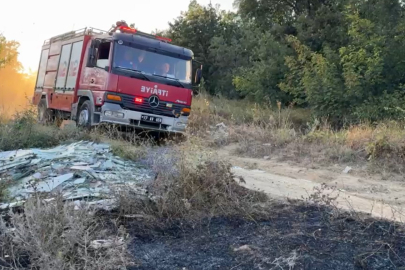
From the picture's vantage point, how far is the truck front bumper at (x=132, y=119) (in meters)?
10.7

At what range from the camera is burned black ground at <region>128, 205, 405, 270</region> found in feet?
11.1

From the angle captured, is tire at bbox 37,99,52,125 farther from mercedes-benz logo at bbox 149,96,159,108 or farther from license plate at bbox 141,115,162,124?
mercedes-benz logo at bbox 149,96,159,108

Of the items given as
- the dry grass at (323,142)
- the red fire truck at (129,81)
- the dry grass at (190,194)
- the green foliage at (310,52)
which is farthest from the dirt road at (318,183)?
the green foliage at (310,52)

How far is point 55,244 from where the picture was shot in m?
3.32

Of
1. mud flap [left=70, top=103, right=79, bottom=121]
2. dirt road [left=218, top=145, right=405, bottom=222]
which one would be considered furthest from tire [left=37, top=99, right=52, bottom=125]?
dirt road [left=218, top=145, right=405, bottom=222]

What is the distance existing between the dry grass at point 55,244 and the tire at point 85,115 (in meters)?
7.70

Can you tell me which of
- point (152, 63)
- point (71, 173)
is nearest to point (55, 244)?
point (71, 173)

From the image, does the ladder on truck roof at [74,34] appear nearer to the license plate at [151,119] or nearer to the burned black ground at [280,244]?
the license plate at [151,119]

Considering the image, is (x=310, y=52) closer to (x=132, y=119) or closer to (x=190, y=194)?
(x=132, y=119)

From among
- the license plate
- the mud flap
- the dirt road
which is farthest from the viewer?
the mud flap

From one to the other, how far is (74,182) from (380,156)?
6.08 m

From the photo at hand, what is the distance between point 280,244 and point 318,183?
4321mm

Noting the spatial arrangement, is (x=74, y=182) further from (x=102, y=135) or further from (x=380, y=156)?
(x=380, y=156)

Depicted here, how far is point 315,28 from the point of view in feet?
62.1
